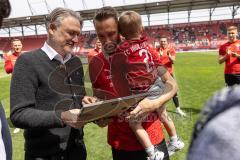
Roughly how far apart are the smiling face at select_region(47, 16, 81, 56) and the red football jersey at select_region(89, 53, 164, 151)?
0.19 m

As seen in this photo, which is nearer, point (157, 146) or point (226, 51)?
point (157, 146)

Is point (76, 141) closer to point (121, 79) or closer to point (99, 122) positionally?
point (99, 122)

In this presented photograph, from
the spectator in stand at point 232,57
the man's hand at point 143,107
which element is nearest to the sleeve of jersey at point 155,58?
the man's hand at point 143,107

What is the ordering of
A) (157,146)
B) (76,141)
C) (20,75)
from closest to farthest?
(20,75)
(76,141)
(157,146)

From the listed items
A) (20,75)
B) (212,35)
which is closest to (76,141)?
(20,75)

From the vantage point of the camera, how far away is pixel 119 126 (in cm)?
212

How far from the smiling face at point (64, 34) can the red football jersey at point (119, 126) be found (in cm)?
19

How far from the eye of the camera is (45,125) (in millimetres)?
1623

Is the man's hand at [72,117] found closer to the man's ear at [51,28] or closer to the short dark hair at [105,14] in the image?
the man's ear at [51,28]

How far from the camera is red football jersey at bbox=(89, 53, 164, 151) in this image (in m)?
1.82

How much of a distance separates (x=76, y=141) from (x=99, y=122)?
311mm

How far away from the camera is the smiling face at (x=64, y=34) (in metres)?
1.87

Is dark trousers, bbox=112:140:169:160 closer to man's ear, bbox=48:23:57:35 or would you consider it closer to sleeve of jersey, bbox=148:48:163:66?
sleeve of jersey, bbox=148:48:163:66

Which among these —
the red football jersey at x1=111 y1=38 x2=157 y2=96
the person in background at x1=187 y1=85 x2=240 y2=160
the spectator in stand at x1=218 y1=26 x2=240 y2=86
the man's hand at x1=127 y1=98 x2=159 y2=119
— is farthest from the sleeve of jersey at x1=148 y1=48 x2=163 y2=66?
the spectator in stand at x1=218 y1=26 x2=240 y2=86
